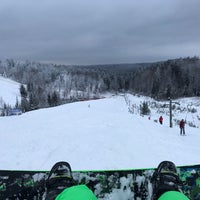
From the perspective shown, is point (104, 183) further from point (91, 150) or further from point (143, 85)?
point (143, 85)

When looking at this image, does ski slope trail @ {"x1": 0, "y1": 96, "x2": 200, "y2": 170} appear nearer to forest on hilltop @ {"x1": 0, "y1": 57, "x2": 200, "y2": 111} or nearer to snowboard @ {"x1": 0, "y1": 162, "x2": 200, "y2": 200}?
snowboard @ {"x1": 0, "y1": 162, "x2": 200, "y2": 200}

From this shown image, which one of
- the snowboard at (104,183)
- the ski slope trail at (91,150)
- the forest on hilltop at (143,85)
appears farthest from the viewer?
the forest on hilltop at (143,85)

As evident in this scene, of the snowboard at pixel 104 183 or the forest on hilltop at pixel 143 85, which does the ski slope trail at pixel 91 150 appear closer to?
the snowboard at pixel 104 183

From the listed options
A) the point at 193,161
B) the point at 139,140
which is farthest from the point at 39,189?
the point at 139,140

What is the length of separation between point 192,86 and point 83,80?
275 ft

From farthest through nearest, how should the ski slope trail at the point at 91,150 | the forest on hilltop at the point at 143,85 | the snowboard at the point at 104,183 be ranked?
the forest on hilltop at the point at 143,85, the ski slope trail at the point at 91,150, the snowboard at the point at 104,183

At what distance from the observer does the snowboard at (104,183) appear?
151 inches

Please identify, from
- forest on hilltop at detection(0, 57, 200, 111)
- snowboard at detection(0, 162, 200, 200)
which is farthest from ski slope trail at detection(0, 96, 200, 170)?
forest on hilltop at detection(0, 57, 200, 111)

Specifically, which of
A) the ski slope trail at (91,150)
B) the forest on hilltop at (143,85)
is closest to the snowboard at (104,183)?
the ski slope trail at (91,150)

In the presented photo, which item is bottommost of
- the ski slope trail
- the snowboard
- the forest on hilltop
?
the ski slope trail

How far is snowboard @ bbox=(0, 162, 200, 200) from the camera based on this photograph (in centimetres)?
384

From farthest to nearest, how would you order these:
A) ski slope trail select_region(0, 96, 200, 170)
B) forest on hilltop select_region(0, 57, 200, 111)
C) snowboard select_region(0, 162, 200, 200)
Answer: forest on hilltop select_region(0, 57, 200, 111), ski slope trail select_region(0, 96, 200, 170), snowboard select_region(0, 162, 200, 200)

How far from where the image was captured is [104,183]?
3.89 metres

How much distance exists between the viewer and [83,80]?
18375 cm
